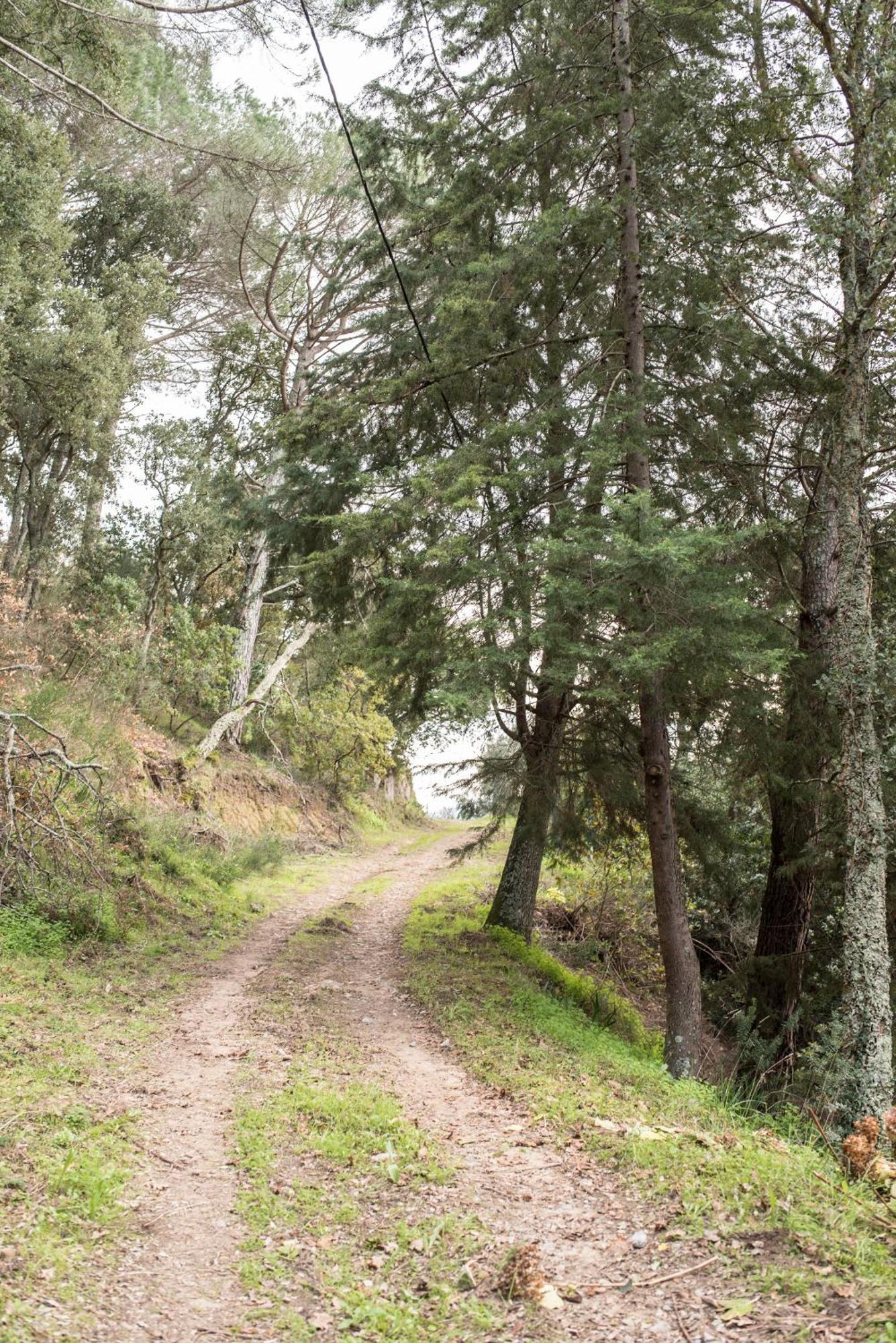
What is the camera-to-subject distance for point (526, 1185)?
430cm

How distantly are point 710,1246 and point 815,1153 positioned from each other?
139 centimetres

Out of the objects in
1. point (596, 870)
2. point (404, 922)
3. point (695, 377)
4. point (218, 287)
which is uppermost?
point (218, 287)

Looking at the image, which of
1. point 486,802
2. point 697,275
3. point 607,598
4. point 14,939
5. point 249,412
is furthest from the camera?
point 249,412

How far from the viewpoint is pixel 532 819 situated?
9.14 m

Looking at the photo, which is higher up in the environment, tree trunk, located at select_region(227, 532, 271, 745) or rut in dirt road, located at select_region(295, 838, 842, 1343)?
tree trunk, located at select_region(227, 532, 271, 745)

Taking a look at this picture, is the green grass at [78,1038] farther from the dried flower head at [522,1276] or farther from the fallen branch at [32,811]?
the dried flower head at [522,1276]

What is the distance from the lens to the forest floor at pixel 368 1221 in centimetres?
311

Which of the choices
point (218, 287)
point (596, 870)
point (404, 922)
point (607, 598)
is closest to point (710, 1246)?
point (607, 598)

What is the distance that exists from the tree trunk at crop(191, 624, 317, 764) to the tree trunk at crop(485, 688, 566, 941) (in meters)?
7.45

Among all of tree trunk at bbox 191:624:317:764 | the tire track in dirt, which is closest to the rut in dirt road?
the tire track in dirt

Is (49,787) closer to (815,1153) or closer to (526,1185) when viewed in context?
(526,1185)

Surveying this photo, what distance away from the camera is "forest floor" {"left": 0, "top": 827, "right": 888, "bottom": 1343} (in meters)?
3.11

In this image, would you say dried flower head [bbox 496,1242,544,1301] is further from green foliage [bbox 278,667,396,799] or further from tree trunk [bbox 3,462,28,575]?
green foliage [bbox 278,667,396,799]

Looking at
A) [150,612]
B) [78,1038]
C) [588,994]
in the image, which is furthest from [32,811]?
[150,612]
